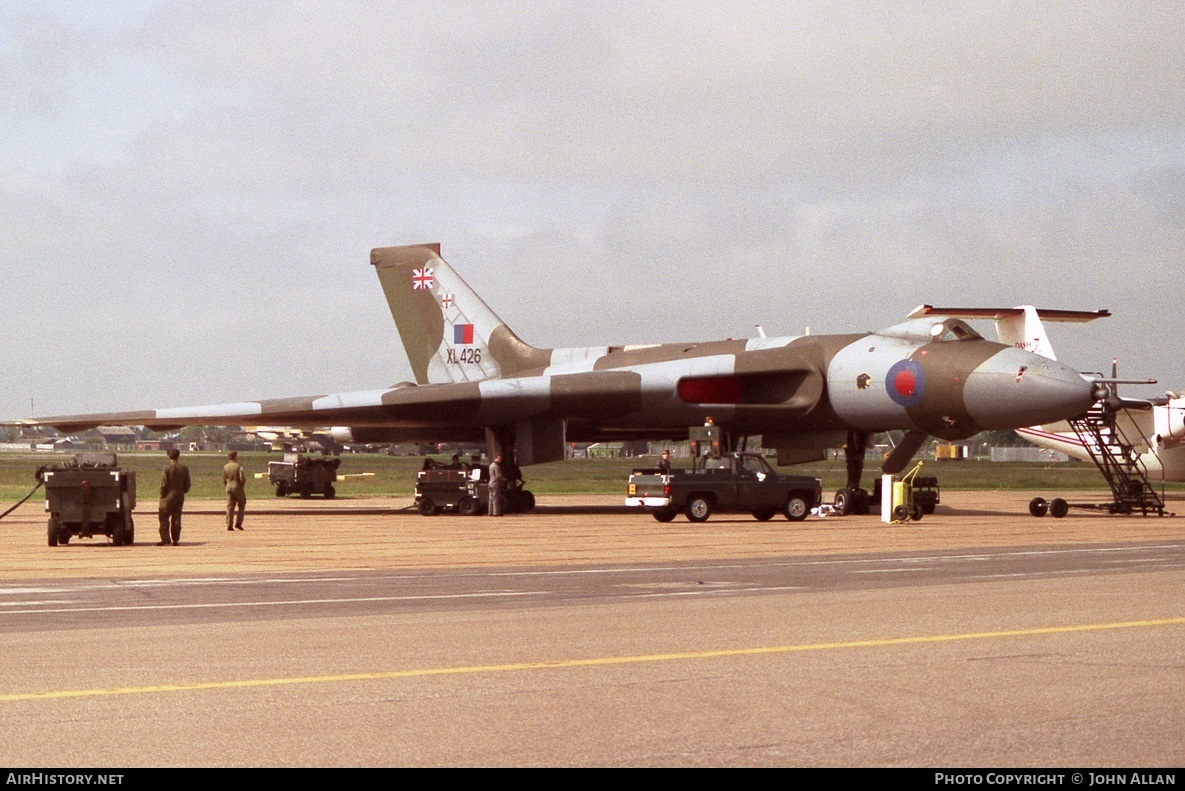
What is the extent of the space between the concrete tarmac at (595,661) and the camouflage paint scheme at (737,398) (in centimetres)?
1145

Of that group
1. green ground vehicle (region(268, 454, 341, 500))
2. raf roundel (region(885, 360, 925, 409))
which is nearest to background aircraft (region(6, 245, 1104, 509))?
raf roundel (region(885, 360, 925, 409))

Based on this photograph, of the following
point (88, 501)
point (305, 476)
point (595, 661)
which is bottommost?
point (595, 661)

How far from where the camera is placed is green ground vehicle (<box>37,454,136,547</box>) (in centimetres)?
2275

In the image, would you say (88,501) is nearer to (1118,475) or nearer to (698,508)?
(698,508)

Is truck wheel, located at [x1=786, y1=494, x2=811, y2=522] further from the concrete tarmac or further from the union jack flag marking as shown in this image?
the union jack flag marking

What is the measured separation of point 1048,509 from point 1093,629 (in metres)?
25.5

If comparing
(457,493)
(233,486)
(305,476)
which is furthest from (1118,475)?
(305,476)

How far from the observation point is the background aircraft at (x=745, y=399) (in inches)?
1216

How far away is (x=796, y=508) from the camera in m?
31.0

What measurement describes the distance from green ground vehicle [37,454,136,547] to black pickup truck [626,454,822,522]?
10.9 m

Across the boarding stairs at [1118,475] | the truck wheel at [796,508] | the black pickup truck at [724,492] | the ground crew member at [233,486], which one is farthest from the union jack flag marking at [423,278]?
the boarding stairs at [1118,475]

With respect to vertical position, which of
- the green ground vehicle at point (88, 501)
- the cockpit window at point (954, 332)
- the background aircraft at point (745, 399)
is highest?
the cockpit window at point (954, 332)

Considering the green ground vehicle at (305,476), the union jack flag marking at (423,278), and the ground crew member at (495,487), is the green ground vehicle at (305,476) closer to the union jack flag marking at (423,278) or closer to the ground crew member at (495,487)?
the union jack flag marking at (423,278)

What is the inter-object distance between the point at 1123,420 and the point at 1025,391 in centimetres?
1387
